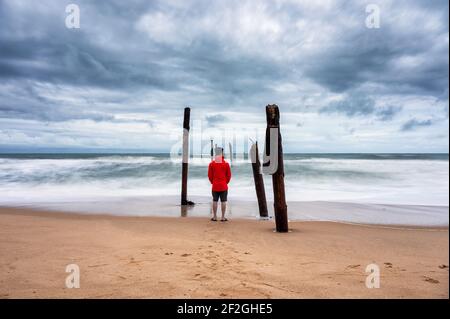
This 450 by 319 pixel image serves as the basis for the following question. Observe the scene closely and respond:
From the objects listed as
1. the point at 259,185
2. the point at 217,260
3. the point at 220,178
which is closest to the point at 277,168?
the point at 220,178

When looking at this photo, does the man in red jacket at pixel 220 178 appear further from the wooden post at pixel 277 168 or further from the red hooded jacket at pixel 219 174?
the wooden post at pixel 277 168

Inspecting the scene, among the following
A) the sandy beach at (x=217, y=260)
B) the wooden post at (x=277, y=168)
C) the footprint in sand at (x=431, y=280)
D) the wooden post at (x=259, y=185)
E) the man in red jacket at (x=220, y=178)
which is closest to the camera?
the sandy beach at (x=217, y=260)

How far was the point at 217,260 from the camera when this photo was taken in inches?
209

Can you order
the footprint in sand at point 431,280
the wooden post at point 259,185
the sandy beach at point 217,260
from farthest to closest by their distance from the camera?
the wooden post at point 259,185, the footprint in sand at point 431,280, the sandy beach at point 217,260

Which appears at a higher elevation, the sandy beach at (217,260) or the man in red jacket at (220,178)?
the man in red jacket at (220,178)

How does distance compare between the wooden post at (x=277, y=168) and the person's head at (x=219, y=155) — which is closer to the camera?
the wooden post at (x=277, y=168)

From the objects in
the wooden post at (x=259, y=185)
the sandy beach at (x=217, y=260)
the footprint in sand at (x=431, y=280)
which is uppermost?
the wooden post at (x=259, y=185)

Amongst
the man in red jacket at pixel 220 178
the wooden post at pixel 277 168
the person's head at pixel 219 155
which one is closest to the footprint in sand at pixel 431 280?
the wooden post at pixel 277 168

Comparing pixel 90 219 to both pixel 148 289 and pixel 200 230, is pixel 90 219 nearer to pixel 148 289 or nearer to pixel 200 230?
pixel 200 230

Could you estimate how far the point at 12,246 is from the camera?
6.13 metres

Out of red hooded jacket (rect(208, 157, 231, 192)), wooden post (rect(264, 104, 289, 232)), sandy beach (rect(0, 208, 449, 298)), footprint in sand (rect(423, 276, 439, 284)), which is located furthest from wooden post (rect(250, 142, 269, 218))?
footprint in sand (rect(423, 276, 439, 284))

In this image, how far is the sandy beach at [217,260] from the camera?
4066 millimetres

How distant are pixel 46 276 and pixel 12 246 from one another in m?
2.09
